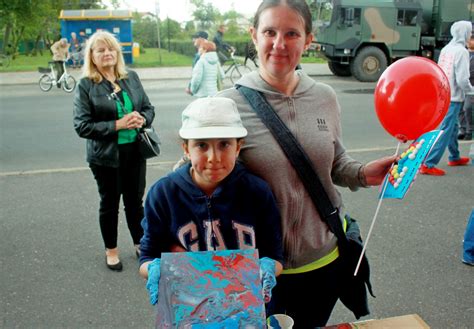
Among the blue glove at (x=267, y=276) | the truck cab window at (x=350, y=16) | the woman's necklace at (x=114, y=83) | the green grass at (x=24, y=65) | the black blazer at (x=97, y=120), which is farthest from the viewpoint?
the green grass at (x=24, y=65)

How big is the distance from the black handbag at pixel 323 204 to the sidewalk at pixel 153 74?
16142mm

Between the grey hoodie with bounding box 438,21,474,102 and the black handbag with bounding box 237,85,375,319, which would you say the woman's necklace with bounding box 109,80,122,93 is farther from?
the grey hoodie with bounding box 438,21,474,102

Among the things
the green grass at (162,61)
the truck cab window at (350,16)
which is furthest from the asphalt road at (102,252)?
the green grass at (162,61)

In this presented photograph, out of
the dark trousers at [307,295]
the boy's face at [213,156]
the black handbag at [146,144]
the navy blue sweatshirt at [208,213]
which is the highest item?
the boy's face at [213,156]

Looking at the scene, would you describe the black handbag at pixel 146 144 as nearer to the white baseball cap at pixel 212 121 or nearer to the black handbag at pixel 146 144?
the black handbag at pixel 146 144

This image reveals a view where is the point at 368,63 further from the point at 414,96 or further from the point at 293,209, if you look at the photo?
the point at 293,209

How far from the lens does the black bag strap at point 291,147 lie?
1.77 m

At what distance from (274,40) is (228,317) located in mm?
947

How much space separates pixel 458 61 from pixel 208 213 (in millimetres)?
5151

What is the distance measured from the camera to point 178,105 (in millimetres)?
11336

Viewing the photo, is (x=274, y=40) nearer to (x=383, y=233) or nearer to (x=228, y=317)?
(x=228, y=317)

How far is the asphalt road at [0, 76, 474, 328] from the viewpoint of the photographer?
324cm

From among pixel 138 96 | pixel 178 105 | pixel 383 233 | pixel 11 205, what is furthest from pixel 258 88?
pixel 178 105

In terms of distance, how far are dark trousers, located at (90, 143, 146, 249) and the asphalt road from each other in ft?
1.12
